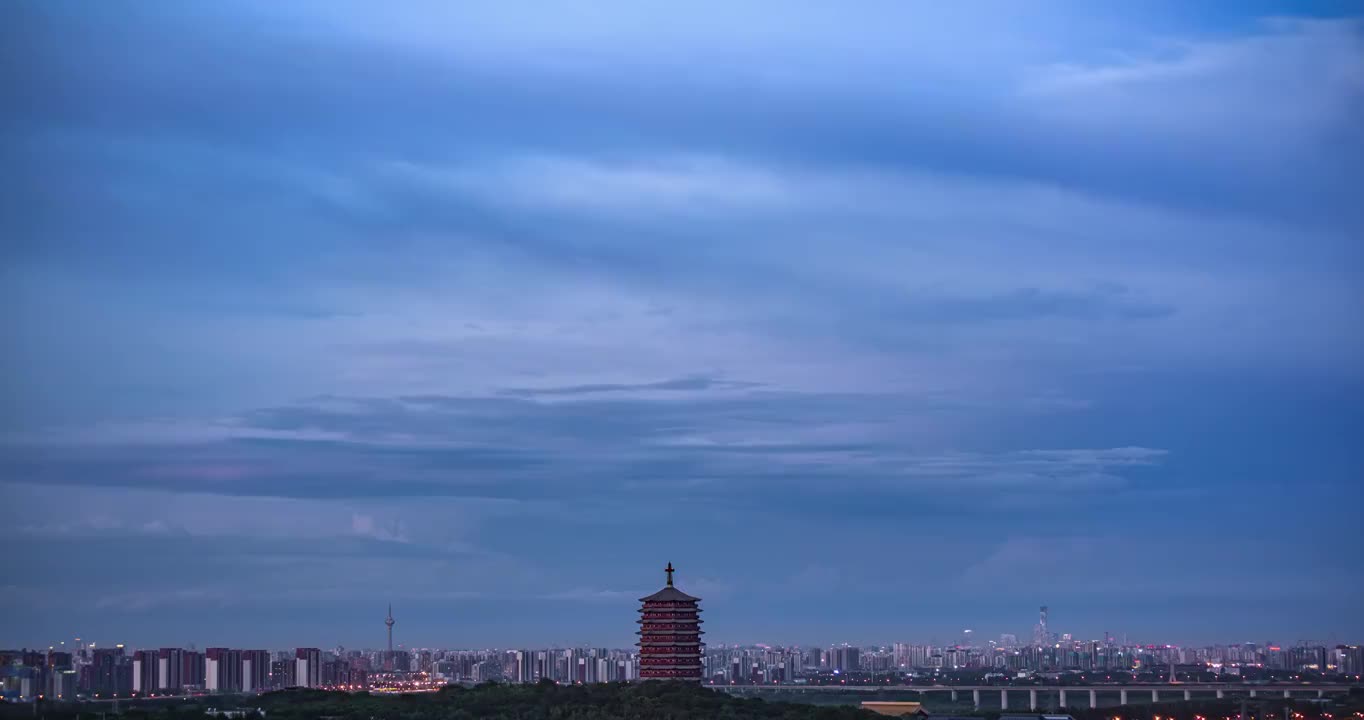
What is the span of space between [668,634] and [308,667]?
181 feet

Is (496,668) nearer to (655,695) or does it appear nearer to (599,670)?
(599,670)

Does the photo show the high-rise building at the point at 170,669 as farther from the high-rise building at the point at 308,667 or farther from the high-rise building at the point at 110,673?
the high-rise building at the point at 308,667

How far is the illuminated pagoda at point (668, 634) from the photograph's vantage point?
83.1 meters

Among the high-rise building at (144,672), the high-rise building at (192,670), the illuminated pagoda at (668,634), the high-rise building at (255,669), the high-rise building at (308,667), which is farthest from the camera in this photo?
the high-rise building at (308,667)

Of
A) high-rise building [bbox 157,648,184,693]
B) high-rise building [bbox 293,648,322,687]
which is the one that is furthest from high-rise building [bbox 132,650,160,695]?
high-rise building [bbox 293,648,322,687]

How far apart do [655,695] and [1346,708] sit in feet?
318

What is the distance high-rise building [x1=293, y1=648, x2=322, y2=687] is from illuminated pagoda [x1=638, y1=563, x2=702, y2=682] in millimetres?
48499

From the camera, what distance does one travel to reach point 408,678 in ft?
502

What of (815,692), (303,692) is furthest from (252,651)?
(815,692)

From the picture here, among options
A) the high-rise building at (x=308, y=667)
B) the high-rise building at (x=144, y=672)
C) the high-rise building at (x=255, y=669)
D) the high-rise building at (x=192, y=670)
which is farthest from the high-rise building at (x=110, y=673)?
the high-rise building at (x=308, y=667)

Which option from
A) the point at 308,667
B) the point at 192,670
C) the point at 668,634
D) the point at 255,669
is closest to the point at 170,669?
the point at 192,670

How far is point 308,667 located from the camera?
128 m

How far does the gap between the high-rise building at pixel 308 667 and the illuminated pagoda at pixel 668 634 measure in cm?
4850

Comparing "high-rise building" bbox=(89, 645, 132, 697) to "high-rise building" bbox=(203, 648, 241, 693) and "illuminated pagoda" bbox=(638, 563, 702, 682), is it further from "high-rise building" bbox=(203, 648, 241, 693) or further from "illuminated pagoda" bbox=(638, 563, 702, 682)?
"illuminated pagoda" bbox=(638, 563, 702, 682)
